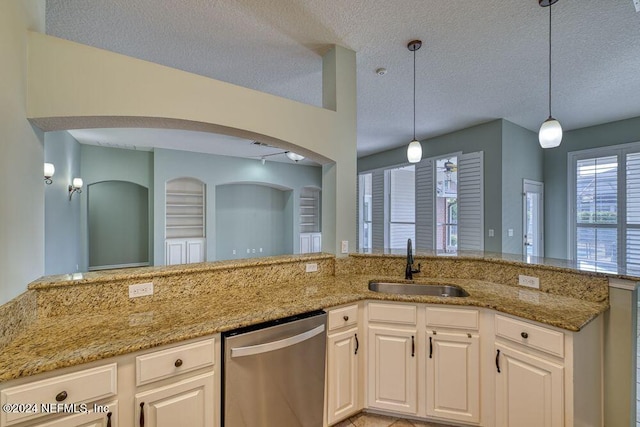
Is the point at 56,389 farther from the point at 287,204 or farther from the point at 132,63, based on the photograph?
the point at 287,204

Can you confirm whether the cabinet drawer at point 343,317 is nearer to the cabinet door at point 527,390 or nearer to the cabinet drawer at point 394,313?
the cabinet drawer at point 394,313

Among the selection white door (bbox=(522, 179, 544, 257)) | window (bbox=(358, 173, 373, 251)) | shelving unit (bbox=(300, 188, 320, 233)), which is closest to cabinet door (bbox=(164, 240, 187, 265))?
shelving unit (bbox=(300, 188, 320, 233))

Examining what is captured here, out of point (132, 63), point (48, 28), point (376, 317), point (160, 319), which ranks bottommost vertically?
point (376, 317)

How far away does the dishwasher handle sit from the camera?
154 cm

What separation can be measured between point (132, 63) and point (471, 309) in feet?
8.85

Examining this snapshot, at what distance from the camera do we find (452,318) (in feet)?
6.42

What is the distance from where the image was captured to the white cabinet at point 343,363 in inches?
76.4

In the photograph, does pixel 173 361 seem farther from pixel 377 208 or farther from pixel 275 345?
pixel 377 208

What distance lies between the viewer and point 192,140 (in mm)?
5594

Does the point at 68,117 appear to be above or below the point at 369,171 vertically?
below

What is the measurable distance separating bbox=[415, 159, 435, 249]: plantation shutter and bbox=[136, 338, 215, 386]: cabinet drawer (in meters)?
4.96

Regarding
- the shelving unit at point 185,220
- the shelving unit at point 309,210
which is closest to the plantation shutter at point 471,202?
the shelving unit at point 309,210

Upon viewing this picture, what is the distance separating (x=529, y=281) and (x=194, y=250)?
21.2 feet

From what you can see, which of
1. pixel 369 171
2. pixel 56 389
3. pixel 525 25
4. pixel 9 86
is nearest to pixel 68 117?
pixel 9 86
